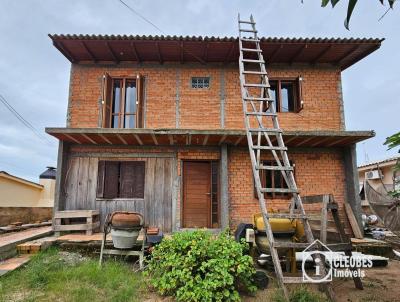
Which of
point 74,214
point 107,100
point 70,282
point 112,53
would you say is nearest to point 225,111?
point 107,100


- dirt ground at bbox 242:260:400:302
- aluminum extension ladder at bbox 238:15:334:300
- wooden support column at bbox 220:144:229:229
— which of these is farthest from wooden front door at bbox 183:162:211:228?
dirt ground at bbox 242:260:400:302

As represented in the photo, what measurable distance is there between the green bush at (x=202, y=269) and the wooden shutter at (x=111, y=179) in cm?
360

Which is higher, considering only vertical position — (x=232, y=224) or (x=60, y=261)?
(x=232, y=224)

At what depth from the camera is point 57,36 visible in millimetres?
7246

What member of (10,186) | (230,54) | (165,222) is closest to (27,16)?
(10,186)

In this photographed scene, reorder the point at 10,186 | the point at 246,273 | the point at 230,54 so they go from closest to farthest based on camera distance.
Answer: the point at 246,273
the point at 230,54
the point at 10,186

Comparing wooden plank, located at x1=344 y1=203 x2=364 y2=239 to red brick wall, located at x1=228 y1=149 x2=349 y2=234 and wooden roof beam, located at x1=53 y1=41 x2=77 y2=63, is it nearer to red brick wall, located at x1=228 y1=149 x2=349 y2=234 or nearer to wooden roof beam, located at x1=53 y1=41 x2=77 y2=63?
red brick wall, located at x1=228 y1=149 x2=349 y2=234

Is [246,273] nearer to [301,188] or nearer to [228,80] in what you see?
[301,188]

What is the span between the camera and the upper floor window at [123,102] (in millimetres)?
7755

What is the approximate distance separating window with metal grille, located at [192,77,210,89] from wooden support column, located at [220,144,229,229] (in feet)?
6.98

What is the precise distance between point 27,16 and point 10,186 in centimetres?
1296

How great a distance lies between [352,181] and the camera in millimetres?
7410

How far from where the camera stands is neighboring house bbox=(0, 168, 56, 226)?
869 centimetres

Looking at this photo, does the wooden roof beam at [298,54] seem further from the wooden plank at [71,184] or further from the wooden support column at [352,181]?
the wooden plank at [71,184]
